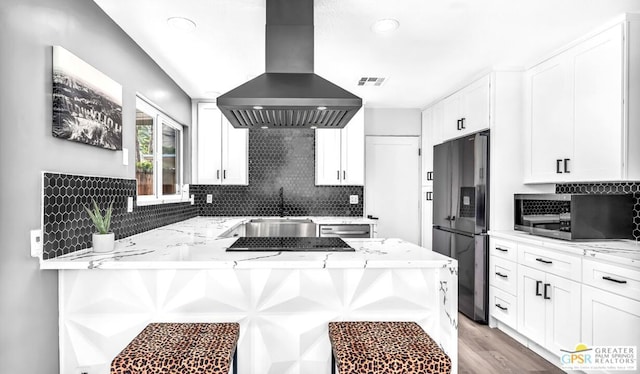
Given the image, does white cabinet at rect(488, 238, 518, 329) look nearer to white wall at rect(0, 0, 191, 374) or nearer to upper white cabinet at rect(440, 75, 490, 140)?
upper white cabinet at rect(440, 75, 490, 140)

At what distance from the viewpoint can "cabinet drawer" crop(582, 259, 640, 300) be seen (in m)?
2.01

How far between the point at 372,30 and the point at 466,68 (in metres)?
1.30

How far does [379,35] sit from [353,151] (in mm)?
1997

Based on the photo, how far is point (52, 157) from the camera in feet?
5.81

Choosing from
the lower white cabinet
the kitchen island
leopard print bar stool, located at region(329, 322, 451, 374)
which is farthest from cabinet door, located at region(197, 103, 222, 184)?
the lower white cabinet

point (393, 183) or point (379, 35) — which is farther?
point (393, 183)

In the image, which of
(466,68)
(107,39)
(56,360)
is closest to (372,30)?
(466,68)

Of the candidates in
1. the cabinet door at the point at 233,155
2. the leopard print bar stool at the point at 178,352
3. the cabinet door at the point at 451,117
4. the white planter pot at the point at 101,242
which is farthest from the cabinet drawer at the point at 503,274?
the white planter pot at the point at 101,242

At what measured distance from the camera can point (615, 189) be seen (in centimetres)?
283

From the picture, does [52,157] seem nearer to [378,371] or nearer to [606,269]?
[378,371]

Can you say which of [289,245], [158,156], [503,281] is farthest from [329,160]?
[289,245]

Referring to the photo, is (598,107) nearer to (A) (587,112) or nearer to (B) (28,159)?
(A) (587,112)

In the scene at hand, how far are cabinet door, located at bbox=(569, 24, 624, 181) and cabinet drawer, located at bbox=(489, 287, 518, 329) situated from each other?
115 centimetres

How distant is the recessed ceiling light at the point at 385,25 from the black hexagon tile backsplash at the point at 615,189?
6.81 ft
